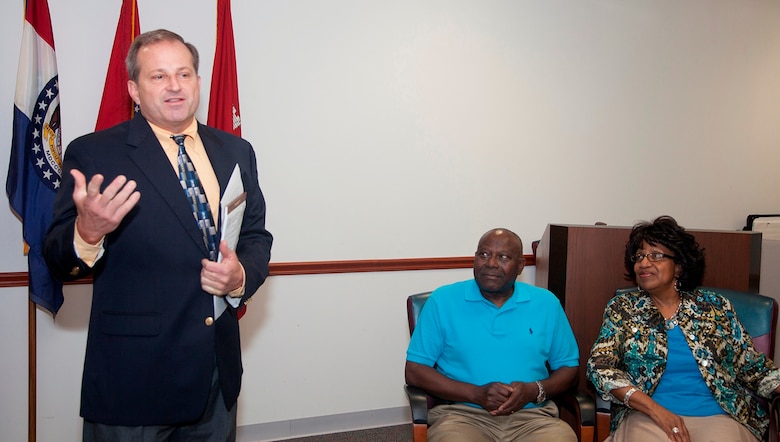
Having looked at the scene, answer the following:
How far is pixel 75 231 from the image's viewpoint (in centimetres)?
141

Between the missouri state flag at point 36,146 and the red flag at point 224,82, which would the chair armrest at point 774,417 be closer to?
the red flag at point 224,82

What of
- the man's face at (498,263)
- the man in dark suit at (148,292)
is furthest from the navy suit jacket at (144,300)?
the man's face at (498,263)

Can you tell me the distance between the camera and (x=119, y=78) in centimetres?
277

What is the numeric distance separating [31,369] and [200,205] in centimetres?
182

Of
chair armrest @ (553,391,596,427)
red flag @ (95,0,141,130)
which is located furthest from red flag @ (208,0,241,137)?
chair armrest @ (553,391,596,427)

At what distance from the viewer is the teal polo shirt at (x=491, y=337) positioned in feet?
7.68

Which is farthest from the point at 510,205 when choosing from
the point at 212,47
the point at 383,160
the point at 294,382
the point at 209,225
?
the point at 209,225

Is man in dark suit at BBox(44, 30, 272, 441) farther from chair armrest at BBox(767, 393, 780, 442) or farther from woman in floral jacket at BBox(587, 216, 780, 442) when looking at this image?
chair armrest at BBox(767, 393, 780, 442)

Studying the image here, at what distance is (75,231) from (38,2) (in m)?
→ 1.81

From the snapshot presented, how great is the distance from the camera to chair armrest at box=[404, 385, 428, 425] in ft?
7.11

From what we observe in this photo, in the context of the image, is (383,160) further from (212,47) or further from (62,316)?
(62,316)

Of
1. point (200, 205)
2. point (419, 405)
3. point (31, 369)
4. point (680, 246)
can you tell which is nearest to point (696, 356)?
point (680, 246)

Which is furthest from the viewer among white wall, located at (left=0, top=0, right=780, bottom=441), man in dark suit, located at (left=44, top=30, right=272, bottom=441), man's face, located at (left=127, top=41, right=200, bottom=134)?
white wall, located at (left=0, top=0, right=780, bottom=441)

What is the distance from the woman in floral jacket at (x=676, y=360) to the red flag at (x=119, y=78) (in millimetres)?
2354
